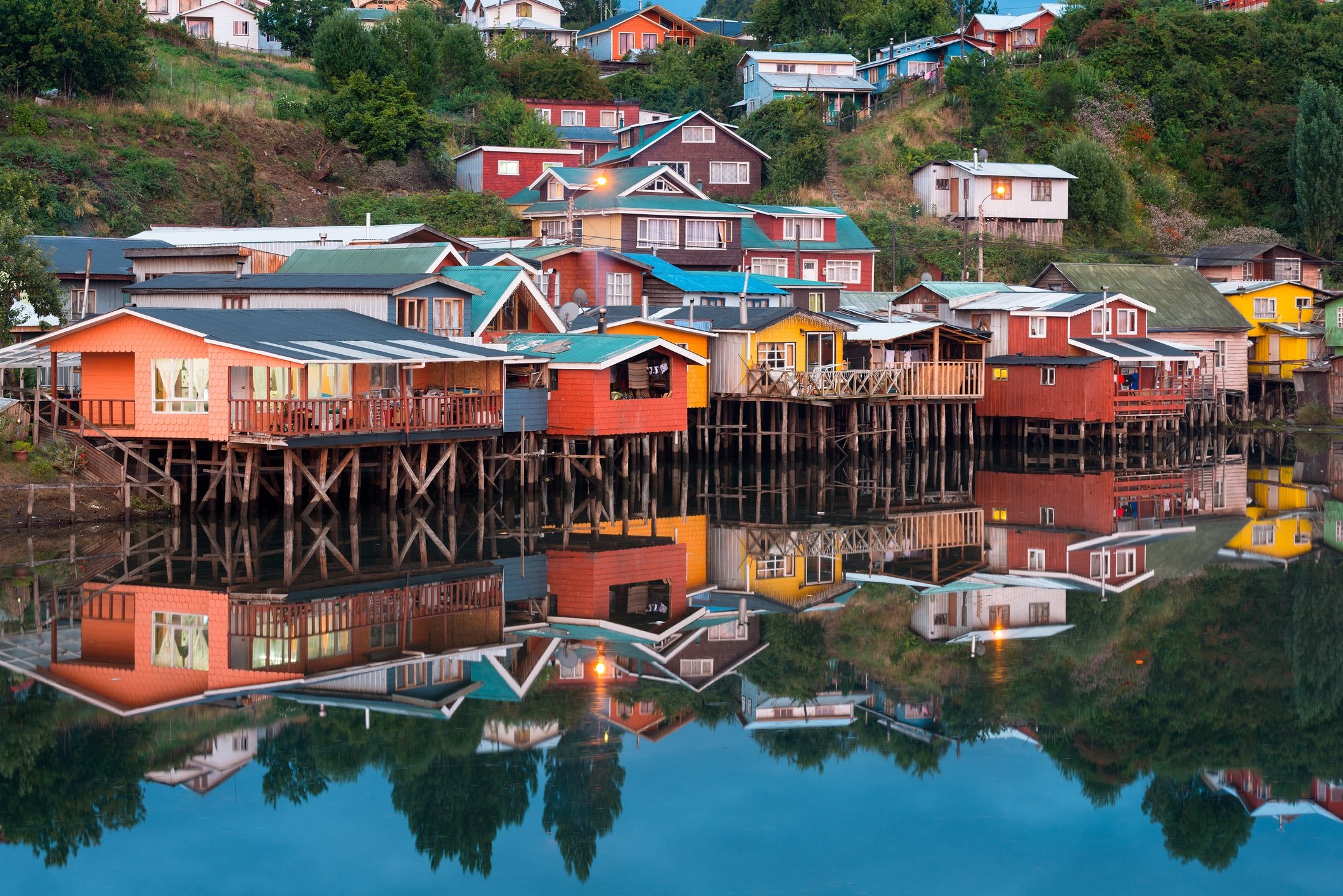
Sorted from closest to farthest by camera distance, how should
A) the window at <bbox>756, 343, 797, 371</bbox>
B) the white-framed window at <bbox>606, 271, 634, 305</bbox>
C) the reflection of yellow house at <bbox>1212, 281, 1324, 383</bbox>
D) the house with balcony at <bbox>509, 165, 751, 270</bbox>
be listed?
the window at <bbox>756, 343, 797, 371</bbox> < the white-framed window at <bbox>606, 271, 634, 305</bbox> < the house with balcony at <bbox>509, 165, 751, 270</bbox> < the reflection of yellow house at <bbox>1212, 281, 1324, 383</bbox>

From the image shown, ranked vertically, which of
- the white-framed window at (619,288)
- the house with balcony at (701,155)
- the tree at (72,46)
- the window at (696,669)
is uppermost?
the tree at (72,46)

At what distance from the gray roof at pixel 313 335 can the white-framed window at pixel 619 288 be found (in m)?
11.9

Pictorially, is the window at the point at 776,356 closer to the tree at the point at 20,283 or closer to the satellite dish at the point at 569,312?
the satellite dish at the point at 569,312

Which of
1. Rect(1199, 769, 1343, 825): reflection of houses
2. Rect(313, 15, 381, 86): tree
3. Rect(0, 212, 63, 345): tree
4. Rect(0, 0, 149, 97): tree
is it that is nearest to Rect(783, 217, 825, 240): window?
Rect(313, 15, 381, 86): tree

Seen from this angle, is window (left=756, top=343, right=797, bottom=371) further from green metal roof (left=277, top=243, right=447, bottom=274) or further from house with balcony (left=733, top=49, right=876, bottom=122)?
house with balcony (left=733, top=49, right=876, bottom=122)

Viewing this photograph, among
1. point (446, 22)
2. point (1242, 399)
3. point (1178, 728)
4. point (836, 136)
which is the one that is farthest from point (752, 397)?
point (446, 22)

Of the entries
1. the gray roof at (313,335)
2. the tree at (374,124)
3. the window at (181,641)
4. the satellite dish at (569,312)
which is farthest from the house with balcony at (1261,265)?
the window at (181,641)

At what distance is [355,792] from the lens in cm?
1598

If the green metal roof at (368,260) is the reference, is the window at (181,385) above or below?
below

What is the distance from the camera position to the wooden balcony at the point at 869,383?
43.7 metres

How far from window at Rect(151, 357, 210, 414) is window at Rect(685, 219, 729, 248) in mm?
27773

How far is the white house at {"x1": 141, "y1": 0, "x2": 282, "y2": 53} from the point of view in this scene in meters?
81.3

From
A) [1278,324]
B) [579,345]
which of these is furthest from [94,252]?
[1278,324]

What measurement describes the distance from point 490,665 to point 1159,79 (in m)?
66.9
